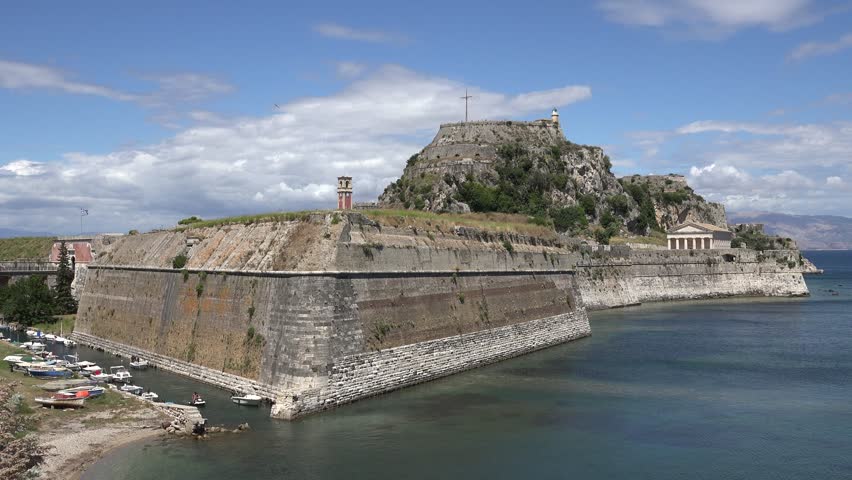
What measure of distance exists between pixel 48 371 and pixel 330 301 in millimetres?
16577

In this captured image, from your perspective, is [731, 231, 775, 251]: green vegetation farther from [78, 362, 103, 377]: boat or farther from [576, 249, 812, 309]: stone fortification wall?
[78, 362, 103, 377]: boat

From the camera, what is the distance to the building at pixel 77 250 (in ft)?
212

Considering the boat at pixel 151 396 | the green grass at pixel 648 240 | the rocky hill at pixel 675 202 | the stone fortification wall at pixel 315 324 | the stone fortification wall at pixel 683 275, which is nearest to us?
the stone fortification wall at pixel 315 324

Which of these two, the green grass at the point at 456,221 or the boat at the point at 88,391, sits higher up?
the green grass at the point at 456,221

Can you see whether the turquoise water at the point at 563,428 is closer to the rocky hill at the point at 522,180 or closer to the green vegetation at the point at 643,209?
the rocky hill at the point at 522,180

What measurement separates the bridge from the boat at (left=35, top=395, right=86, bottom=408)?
4209cm

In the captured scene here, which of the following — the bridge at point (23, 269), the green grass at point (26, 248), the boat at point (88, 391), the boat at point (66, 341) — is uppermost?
the green grass at point (26, 248)

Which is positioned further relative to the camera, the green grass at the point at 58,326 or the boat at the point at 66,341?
the green grass at the point at 58,326

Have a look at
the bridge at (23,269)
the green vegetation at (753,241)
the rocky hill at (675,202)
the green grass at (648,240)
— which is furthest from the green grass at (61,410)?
the rocky hill at (675,202)

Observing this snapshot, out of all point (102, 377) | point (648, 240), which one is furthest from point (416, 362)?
point (648, 240)

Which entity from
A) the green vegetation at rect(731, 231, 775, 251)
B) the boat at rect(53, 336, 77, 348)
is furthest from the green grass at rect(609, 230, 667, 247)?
the boat at rect(53, 336, 77, 348)

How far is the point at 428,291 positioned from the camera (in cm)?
3428

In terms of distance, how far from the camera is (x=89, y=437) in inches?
956

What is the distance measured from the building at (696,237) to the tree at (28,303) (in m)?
74.8
